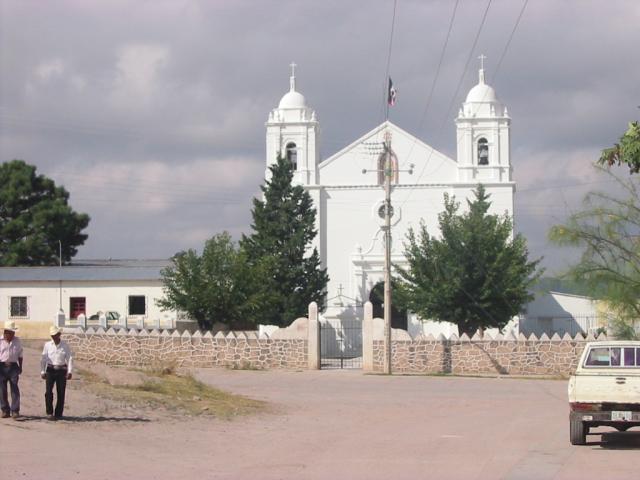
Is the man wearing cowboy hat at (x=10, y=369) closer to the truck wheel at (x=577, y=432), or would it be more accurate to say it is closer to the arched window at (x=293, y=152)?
the truck wheel at (x=577, y=432)

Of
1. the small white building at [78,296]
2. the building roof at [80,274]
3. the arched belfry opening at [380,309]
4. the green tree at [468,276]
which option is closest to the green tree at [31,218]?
the building roof at [80,274]

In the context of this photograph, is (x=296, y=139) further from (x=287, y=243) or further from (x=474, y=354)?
(x=474, y=354)

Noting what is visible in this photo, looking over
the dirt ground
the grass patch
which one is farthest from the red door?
the grass patch

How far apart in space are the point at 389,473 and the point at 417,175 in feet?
159

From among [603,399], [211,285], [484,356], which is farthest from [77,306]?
[603,399]

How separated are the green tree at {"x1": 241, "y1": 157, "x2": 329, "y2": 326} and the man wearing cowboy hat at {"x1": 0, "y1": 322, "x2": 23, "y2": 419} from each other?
36031 millimetres

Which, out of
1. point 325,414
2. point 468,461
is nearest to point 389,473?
point 468,461

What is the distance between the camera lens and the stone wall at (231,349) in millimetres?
35125

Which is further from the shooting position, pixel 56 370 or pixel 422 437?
pixel 422 437

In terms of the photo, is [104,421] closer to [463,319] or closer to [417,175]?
[463,319]

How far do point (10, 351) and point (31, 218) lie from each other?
200 feet

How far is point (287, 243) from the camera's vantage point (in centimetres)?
5488

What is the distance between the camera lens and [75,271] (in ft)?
186

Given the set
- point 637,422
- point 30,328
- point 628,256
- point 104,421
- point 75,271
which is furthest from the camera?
point 75,271
